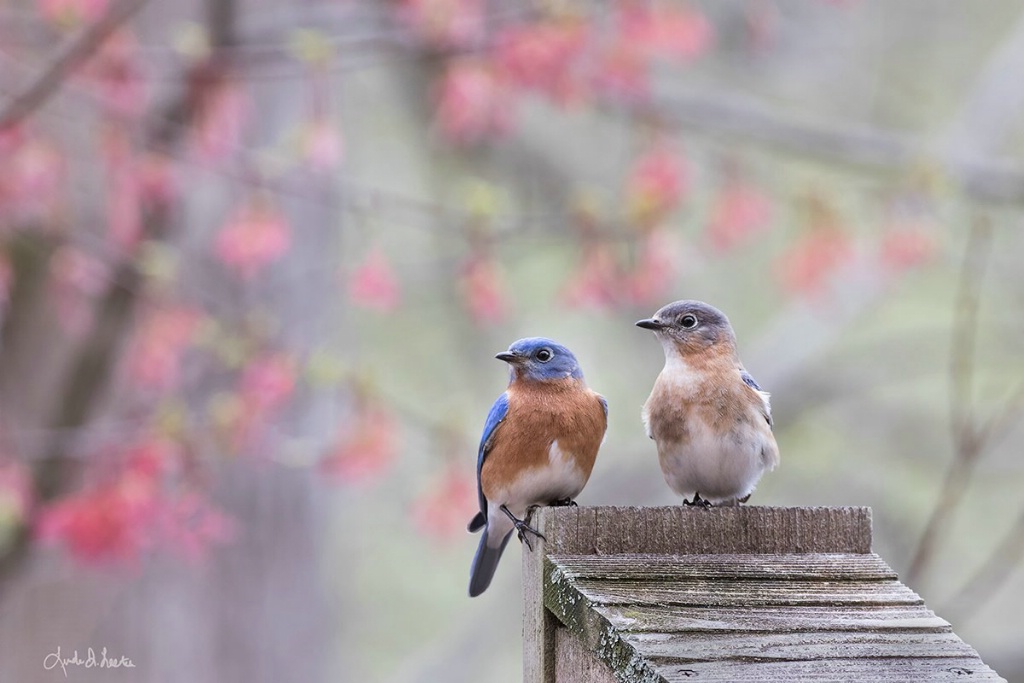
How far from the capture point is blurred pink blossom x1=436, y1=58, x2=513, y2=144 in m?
5.91

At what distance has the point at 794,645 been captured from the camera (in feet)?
6.98

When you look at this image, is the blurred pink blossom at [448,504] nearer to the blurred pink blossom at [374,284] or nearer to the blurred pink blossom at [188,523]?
the blurred pink blossom at [374,284]

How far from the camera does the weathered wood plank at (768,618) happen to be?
2176 mm

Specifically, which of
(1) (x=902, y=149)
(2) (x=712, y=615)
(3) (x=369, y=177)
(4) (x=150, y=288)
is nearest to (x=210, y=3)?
(4) (x=150, y=288)

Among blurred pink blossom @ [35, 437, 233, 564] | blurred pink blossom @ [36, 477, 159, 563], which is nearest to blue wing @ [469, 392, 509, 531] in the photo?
blurred pink blossom @ [35, 437, 233, 564]

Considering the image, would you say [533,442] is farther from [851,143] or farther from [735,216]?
[851,143]

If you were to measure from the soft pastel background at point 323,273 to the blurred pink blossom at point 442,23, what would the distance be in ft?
0.07

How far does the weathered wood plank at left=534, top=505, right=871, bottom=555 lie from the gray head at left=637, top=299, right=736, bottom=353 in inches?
41.8

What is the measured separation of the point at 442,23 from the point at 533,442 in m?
2.44

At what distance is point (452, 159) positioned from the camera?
909cm

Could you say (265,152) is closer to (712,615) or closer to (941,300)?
(712,615)

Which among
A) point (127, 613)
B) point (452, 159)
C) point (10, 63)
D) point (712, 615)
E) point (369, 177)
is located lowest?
point (712, 615)

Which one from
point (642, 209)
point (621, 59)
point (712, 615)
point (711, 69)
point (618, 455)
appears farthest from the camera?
point (711, 69)

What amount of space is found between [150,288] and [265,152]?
1.38m
